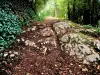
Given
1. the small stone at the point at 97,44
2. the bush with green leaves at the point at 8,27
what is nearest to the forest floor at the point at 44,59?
the bush with green leaves at the point at 8,27

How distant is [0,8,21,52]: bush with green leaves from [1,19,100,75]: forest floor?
32cm

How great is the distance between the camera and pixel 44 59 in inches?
273

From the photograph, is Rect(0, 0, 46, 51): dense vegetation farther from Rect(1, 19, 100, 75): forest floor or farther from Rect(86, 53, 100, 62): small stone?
Rect(86, 53, 100, 62): small stone

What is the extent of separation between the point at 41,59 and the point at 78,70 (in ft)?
5.41

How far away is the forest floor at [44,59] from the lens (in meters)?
6.23

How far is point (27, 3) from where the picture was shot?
11.9 m

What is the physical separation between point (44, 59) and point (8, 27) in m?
2.40

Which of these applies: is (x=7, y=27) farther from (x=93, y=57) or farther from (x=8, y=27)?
(x=93, y=57)

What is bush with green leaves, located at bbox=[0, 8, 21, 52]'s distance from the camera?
283 inches

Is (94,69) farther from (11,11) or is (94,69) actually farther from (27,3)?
(27,3)

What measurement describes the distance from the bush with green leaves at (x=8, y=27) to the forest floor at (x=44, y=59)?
315 millimetres

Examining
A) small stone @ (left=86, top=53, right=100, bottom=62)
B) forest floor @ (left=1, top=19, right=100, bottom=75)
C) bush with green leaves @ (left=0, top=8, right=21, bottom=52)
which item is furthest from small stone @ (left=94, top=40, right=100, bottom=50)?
bush with green leaves @ (left=0, top=8, right=21, bottom=52)

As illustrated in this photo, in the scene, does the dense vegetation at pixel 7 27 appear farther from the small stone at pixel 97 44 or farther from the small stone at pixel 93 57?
the small stone at pixel 97 44

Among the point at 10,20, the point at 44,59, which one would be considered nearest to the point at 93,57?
the point at 44,59
